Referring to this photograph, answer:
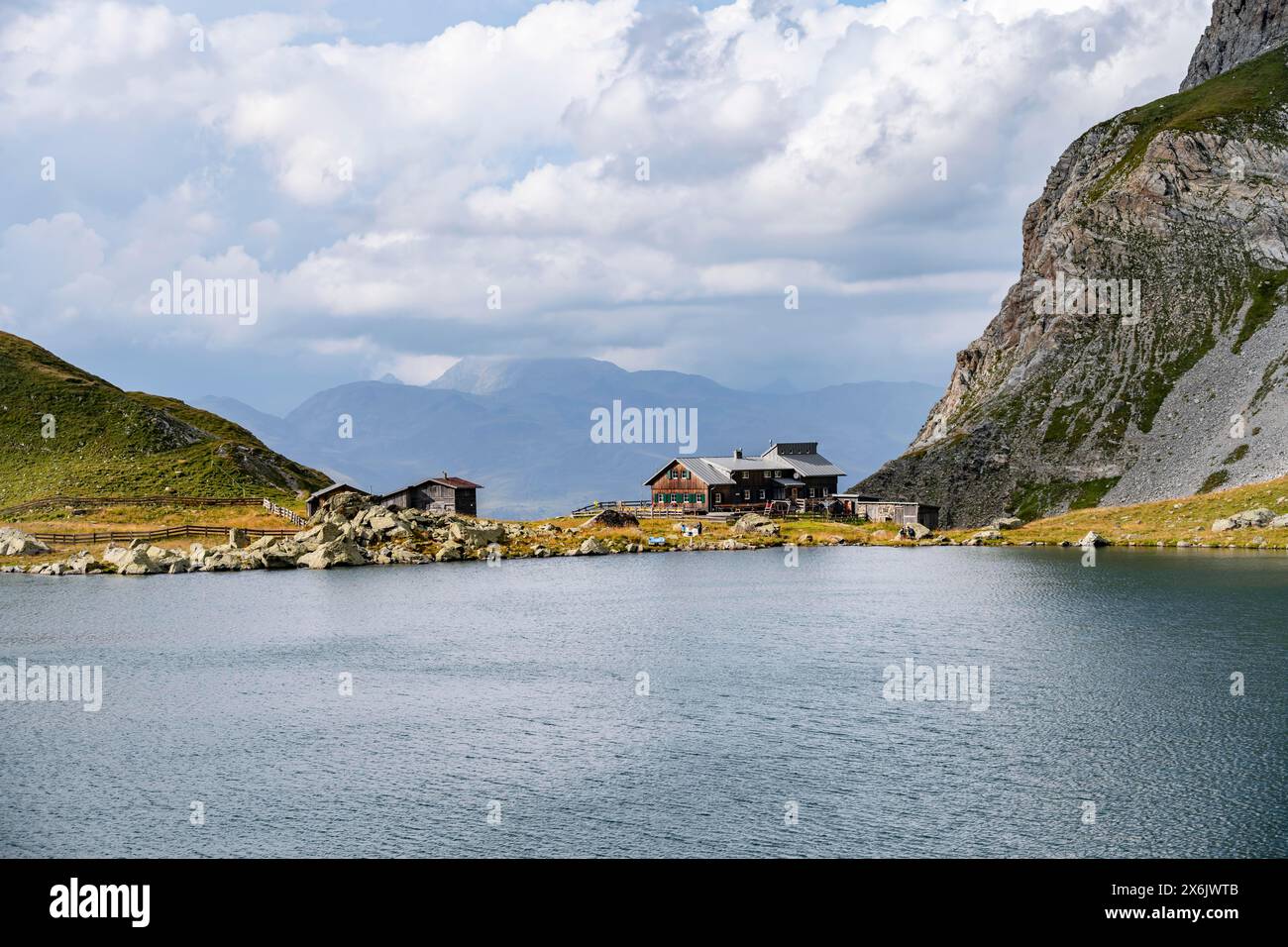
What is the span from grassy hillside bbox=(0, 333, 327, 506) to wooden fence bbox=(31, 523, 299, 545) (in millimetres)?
17629

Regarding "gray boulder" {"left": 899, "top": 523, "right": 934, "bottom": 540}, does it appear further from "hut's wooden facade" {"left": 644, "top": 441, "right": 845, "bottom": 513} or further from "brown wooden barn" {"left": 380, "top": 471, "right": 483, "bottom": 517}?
"brown wooden barn" {"left": 380, "top": 471, "right": 483, "bottom": 517}

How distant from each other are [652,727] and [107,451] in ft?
461

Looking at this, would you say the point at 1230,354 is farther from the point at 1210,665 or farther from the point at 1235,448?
the point at 1210,665

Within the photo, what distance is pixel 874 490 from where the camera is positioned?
19788 centimetres

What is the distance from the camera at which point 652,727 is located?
189ft

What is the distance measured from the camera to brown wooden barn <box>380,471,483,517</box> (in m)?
164

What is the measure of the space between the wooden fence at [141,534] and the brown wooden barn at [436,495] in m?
24.3

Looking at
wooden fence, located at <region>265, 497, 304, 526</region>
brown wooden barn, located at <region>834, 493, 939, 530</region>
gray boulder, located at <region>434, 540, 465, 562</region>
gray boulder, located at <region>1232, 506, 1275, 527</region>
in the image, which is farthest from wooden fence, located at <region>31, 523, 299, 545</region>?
gray boulder, located at <region>1232, 506, 1275, 527</region>

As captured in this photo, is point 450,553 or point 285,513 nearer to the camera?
point 450,553

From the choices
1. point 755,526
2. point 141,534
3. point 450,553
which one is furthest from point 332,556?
point 755,526

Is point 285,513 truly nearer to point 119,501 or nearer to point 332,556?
point 332,556

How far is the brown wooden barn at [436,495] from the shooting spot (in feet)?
538

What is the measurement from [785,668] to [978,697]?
1291cm
